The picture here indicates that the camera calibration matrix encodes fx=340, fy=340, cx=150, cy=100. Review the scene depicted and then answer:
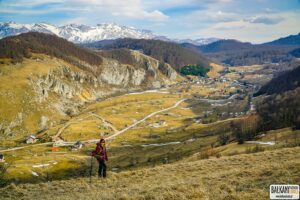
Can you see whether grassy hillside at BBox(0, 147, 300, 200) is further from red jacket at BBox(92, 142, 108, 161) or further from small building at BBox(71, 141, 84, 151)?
small building at BBox(71, 141, 84, 151)

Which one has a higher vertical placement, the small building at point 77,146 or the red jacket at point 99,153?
the red jacket at point 99,153

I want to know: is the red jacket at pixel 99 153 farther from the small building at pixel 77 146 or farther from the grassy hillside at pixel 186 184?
the small building at pixel 77 146

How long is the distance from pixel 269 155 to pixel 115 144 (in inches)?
5593

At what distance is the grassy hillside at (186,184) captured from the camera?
20.8 meters

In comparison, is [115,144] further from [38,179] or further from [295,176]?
[295,176]

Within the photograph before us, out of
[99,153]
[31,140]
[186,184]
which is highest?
[186,184]

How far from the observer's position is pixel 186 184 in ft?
79.4

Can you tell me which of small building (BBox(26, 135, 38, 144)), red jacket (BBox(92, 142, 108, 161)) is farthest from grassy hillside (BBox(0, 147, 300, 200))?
small building (BBox(26, 135, 38, 144))

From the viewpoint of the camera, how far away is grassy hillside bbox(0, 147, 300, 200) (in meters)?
20.8

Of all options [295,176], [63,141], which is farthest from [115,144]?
[295,176]

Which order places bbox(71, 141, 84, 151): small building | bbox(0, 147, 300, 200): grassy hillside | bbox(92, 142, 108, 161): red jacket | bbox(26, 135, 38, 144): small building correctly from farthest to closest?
bbox(26, 135, 38, 144): small building → bbox(71, 141, 84, 151): small building → bbox(92, 142, 108, 161): red jacket → bbox(0, 147, 300, 200): grassy hillside

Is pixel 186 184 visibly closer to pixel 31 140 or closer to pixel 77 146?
pixel 77 146

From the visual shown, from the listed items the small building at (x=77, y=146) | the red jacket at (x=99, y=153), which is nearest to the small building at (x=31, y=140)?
the small building at (x=77, y=146)

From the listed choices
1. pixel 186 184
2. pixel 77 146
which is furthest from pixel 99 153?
pixel 77 146
